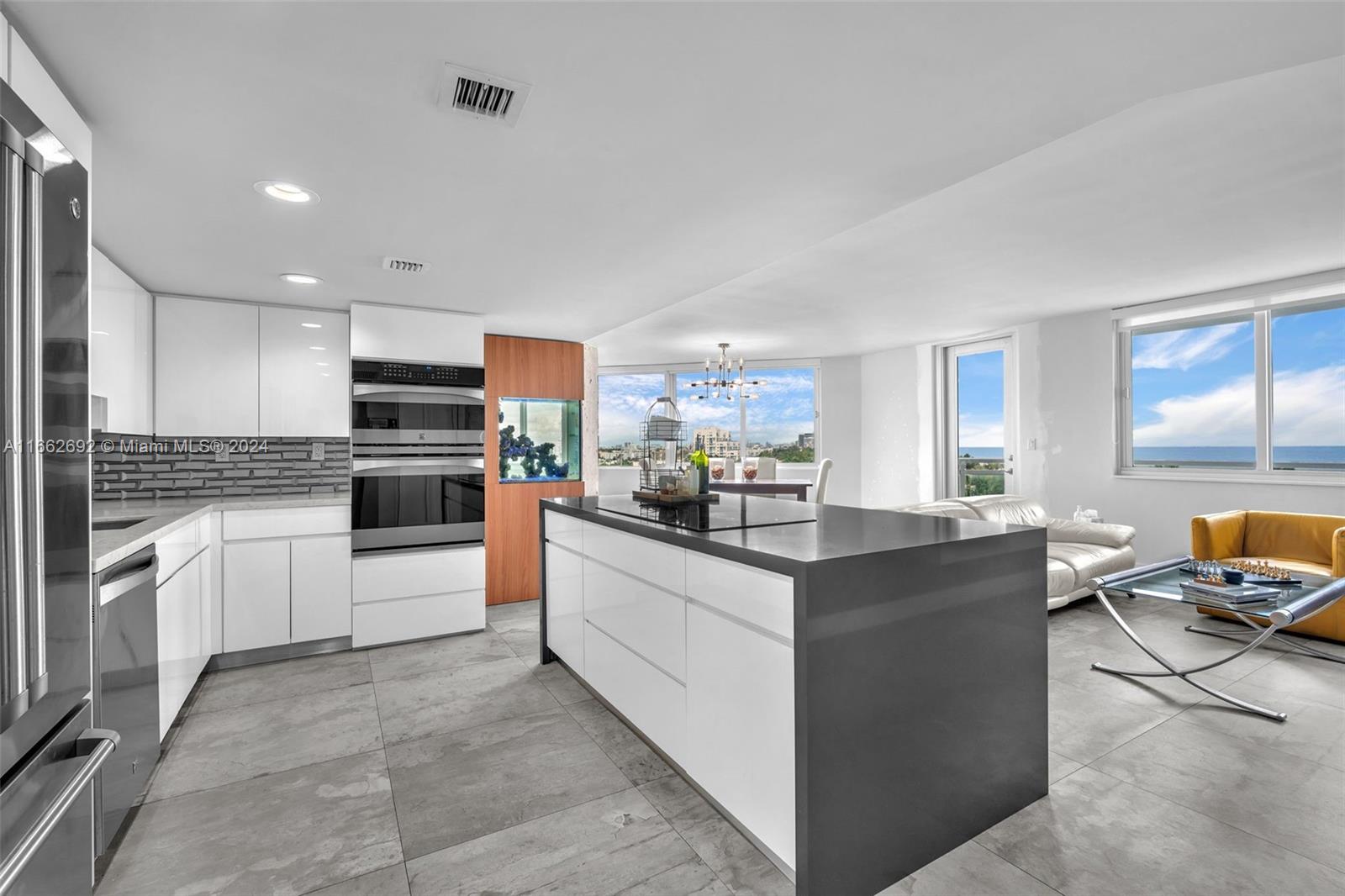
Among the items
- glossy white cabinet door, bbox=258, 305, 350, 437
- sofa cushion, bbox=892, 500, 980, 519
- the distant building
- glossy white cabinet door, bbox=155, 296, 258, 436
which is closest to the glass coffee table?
sofa cushion, bbox=892, 500, 980, 519

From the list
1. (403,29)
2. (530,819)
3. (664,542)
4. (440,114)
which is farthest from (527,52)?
(530,819)

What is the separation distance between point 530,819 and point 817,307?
459cm

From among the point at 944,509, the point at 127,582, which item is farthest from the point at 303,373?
the point at 944,509

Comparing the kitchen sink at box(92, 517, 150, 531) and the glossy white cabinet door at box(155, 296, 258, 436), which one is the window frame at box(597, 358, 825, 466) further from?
the kitchen sink at box(92, 517, 150, 531)

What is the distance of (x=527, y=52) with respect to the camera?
1.45 meters

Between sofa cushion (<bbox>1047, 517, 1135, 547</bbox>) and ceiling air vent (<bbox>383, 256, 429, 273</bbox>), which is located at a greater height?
ceiling air vent (<bbox>383, 256, 429, 273</bbox>)

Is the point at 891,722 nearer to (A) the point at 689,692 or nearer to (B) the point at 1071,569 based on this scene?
(A) the point at 689,692

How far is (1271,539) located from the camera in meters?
4.18

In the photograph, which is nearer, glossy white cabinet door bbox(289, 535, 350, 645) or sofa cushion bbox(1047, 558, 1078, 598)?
glossy white cabinet door bbox(289, 535, 350, 645)

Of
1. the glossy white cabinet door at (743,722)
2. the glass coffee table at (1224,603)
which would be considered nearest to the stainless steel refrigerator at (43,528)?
the glossy white cabinet door at (743,722)

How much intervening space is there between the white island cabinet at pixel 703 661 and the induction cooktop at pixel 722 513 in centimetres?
12

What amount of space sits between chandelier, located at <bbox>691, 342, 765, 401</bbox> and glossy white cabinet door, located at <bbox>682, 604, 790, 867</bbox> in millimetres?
5001

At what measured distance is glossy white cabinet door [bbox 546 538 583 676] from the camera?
3007 mm

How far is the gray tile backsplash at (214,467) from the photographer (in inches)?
143
